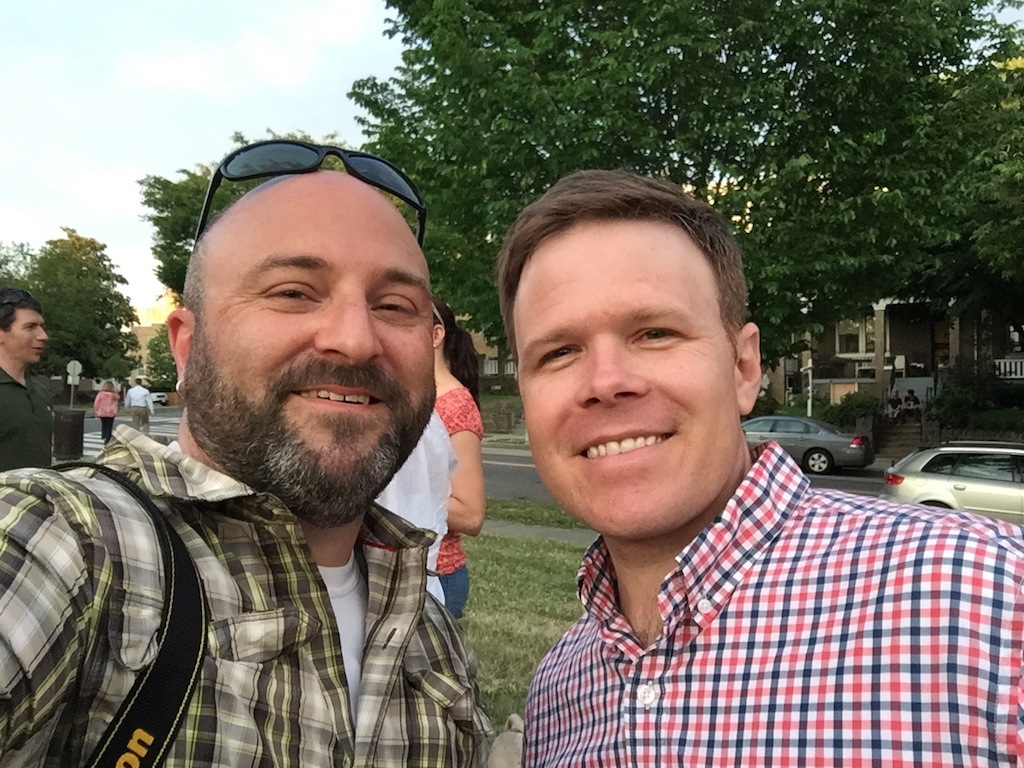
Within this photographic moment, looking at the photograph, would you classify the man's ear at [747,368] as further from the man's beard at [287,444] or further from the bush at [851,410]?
the bush at [851,410]

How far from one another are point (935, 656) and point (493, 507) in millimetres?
11863

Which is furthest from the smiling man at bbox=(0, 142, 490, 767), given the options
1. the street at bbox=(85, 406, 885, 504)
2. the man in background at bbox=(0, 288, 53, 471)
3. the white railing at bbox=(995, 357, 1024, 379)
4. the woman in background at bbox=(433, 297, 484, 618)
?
the white railing at bbox=(995, 357, 1024, 379)

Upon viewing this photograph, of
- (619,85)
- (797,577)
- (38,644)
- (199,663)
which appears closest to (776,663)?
(797,577)

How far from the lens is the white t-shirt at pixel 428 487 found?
2936 mm

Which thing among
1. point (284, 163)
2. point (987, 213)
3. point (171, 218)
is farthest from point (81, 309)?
point (284, 163)

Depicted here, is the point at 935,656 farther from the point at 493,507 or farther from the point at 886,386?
the point at 886,386

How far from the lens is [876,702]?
122 centimetres

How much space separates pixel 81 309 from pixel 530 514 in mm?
45784

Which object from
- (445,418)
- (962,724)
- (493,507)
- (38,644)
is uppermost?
(445,418)

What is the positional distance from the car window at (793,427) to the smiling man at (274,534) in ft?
63.0

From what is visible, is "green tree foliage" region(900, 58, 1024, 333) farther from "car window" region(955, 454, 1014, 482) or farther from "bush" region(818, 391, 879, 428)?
"bush" region(818, 391, 879, 428)

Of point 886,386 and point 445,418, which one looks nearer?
point 445,418

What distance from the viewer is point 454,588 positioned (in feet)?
12.4

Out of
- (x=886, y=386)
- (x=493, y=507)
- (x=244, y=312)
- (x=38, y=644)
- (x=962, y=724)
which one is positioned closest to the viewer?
(x=38, y=644)
